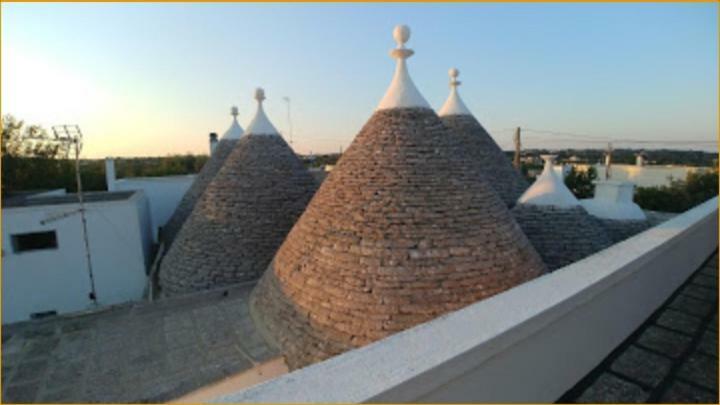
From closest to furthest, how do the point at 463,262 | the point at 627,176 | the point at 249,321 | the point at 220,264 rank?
the point at 463,262 < the point at 249,321 < the point at 220,264 < the point at 627,176

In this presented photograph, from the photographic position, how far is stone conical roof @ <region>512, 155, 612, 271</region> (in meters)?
7.63

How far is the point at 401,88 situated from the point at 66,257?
11480 mm

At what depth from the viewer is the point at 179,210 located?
45.3ft

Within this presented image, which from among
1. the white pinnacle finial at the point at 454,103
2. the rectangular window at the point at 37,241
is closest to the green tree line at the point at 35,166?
the rectangular window at the point at 37,241

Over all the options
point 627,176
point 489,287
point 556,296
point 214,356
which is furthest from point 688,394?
point 627,176

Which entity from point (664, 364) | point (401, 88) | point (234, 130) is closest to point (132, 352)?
point (401, 88)

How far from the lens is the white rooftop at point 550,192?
26.7 feet

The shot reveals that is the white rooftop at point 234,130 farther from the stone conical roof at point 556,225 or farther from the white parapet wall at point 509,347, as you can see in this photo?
the white parapet wall at point 509,347

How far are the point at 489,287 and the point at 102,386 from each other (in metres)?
5.40

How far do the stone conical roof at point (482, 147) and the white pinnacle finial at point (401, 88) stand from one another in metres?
4.33

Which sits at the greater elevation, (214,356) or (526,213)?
(526,213)

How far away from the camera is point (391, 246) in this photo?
17.2 feet

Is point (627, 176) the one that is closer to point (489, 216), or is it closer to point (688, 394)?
point (489, 216)

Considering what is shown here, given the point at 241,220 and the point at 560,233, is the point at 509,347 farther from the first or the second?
the point at 241,220
